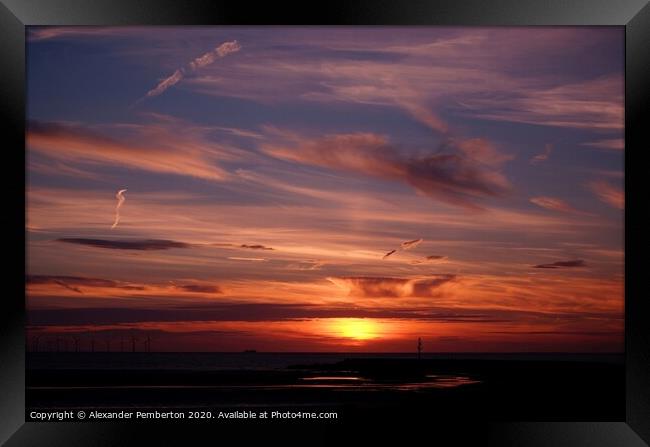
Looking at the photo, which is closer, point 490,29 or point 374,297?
point 490,29

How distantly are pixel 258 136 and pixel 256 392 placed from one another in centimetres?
165

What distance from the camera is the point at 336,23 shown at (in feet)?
18.0

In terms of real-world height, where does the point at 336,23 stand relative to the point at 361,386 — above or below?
above

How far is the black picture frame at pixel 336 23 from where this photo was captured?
213 inches

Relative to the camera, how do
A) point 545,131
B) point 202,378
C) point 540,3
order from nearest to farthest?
1. point 540,3
2. point 545,131
3. point 202,378

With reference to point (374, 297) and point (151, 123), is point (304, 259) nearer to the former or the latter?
point (374, 297)

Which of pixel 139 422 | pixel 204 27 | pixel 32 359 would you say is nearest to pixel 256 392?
pixel 139 422

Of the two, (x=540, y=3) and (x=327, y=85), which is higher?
(x=540, y=3)

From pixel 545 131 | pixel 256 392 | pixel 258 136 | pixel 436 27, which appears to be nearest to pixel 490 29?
pixel 436 27

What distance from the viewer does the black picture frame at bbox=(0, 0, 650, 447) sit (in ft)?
17.7

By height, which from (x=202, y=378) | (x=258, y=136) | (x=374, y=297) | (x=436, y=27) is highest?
(x=436, y=27)

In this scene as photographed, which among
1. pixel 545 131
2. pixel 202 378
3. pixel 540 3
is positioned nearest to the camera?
pixel 540 3

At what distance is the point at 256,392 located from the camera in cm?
600

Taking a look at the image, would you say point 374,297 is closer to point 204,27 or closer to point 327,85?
point 327,85
